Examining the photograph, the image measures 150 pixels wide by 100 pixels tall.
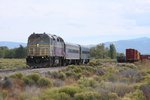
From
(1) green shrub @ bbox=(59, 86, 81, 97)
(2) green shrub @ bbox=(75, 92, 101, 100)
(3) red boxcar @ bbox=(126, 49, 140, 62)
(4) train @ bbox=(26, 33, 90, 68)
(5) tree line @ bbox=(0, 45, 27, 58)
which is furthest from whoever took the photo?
(5) tree line @ bbox=(0, 45, 27, 58)

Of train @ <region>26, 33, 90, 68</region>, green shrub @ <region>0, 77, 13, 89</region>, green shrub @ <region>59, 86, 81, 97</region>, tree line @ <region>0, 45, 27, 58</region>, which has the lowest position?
green shrub @ <region>59, 86, 81, 97</region>

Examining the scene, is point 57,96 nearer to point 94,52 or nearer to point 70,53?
point 70,53

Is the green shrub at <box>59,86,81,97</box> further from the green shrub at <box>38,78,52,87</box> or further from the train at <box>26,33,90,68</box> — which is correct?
the train at <box>26,33,90,68</box>

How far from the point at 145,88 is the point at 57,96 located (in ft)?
14.8

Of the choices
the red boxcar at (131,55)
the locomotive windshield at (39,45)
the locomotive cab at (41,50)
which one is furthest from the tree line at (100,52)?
the locomotive windshield at (39,45)

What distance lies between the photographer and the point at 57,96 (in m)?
16.2

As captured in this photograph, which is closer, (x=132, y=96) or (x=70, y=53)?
(x=132, y=96)

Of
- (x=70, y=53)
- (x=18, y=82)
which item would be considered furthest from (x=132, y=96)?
(x=70, y=53)

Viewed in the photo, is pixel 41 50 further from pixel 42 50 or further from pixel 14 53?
pixel 14 53

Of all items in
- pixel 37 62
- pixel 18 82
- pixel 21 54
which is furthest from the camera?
pixel 21 54

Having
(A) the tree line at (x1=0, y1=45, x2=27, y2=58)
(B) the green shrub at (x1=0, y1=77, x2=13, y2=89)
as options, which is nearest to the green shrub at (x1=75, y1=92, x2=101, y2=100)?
(B) the green shrub at (x1=0, y1=77, x2=13, y2=89)

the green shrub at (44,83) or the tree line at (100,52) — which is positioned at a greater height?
the tree line at (100,52)

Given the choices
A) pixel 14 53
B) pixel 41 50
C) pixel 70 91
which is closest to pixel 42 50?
pixel 41 50

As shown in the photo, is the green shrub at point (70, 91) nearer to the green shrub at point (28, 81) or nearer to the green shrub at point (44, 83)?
the green shrub at point (44, 83)
